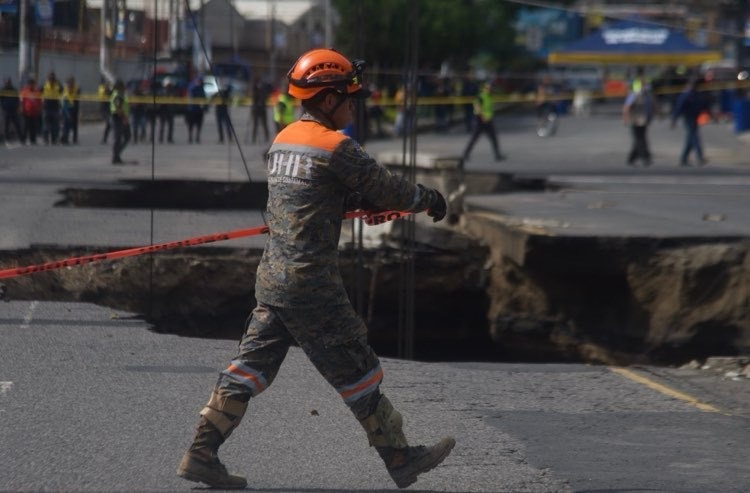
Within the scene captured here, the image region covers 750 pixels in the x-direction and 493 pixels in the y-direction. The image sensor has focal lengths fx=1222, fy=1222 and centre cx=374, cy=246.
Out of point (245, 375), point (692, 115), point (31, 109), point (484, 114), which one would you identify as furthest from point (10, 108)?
point (692, 115)

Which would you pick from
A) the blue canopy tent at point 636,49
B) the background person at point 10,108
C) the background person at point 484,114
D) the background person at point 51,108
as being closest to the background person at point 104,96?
the background person at point 51,108

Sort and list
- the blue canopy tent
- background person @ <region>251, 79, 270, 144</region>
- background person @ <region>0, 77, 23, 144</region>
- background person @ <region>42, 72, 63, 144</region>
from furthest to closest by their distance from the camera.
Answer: the blue canopy tent, background person @ <region>251, 79, 270, 144</region>, background person @ <region>42, 72, 63, 144</region>, background person @ <region>0, 77, 23, 144</region>

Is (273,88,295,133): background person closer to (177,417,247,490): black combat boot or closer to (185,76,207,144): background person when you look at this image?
(185,76,207,144): background person

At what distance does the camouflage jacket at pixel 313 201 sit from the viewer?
5.14m

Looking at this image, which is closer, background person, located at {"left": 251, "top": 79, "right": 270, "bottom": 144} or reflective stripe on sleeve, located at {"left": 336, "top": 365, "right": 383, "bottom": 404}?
reflective stripe on sleeve, located at {"left": 336, "top": 365, "right": 383, "bottom": 404}

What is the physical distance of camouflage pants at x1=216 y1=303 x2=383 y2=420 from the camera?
521 centimetres

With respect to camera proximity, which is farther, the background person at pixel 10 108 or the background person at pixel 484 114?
the background person at pixel 484 114

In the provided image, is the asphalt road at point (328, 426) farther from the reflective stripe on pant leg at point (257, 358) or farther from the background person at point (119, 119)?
the background person at point (119, 119)

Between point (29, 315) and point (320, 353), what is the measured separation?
15.8 ft

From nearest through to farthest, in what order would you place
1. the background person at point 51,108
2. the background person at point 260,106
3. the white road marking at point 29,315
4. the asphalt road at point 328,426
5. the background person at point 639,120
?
the asphalt road at point 328,426 < the white road marking at point 29,315 < the background person at point 51,108 < the background person at point 260,106 < the background person at point 639,120

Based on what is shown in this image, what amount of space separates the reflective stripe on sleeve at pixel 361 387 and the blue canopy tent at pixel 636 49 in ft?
135

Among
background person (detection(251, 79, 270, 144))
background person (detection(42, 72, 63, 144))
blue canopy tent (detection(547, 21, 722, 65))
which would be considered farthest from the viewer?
blue canopy tent (detection(547, 21, 722, 65))

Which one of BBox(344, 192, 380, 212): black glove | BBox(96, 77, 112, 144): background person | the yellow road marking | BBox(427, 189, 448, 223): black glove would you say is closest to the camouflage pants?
BBox(344, 192, 380, 212): black glove

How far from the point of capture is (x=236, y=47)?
1952cm
